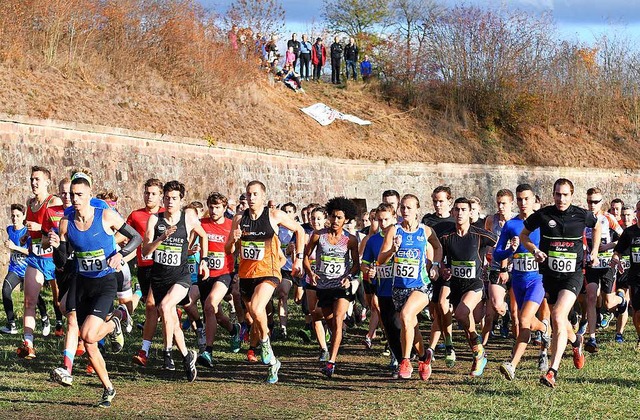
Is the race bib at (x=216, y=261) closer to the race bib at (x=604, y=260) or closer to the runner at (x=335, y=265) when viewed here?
the runner at (x=335, y=265)

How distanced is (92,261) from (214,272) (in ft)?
9.84

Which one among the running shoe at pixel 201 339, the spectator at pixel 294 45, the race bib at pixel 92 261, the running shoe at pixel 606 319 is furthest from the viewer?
the spectator at pixel 294 45

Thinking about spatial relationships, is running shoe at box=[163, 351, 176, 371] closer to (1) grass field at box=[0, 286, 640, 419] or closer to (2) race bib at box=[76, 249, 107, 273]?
(1) grass field at box=[0, 286, 640, 419]

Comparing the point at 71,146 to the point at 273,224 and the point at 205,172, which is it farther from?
the point at 273,224

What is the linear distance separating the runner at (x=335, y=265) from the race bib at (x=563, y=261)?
2.47 metres

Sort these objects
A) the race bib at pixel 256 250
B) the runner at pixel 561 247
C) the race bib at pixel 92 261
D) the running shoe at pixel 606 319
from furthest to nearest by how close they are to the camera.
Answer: the running shoe at pixel 606 319 → the race bib at pixel 256 250 → the runner at pixel 561 247 → the race bib at pixel 92 261

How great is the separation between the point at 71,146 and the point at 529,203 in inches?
551

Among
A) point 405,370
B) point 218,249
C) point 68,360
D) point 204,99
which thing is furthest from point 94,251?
point 204,99

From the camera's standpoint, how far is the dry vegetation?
25203 mm

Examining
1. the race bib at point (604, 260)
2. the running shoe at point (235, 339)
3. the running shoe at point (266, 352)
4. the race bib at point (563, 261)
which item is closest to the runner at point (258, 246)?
the running shoe at point (266, 352)

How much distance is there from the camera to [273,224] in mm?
10977

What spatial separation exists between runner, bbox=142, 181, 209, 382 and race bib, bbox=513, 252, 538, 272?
3576 mm

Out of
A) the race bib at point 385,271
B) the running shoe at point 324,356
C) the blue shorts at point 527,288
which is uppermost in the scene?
the race bib at point 385,271

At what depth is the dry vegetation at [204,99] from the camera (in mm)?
25203
